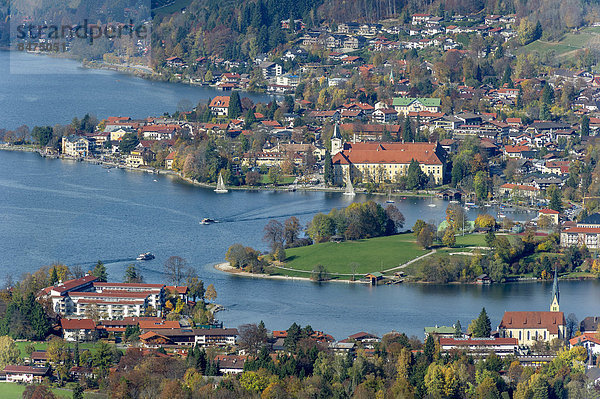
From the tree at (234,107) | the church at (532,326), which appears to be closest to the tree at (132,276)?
the church at (532,326)

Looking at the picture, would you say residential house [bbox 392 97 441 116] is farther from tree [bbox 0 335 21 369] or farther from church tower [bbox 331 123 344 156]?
tree [bbox 0 335 21 369]

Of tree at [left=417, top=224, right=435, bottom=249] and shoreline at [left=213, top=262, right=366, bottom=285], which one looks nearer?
shoreline at [left=213, top=262, right=366, bottom=285]

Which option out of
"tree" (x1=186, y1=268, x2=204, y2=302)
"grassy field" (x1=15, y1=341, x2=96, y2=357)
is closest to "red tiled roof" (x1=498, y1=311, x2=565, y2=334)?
"tree" (x1=186, y1=268, x2=204, y2=302)

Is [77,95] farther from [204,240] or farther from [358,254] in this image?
[358,254]

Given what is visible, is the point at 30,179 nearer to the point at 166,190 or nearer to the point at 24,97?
the point at 166,190

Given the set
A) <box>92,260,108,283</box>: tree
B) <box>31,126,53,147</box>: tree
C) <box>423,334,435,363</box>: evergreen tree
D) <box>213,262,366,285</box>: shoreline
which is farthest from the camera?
<box>31,126,53,147</box>: tree

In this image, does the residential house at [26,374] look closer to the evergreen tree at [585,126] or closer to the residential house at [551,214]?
the residential house at [551,214]

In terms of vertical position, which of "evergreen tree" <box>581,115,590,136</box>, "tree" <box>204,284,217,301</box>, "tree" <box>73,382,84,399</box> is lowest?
"tree" <box>73,382,84,399</box>

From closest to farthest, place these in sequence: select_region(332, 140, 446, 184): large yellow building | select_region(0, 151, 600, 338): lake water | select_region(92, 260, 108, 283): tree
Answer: select_region(0, 151, 600, 338): lake water < select_region(92, 260, 108, 283): tree < select_region(332, 140, 446, 184): large yellow building

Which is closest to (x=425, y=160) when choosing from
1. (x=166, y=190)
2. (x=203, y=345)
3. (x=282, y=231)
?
(x=166, y=190)
